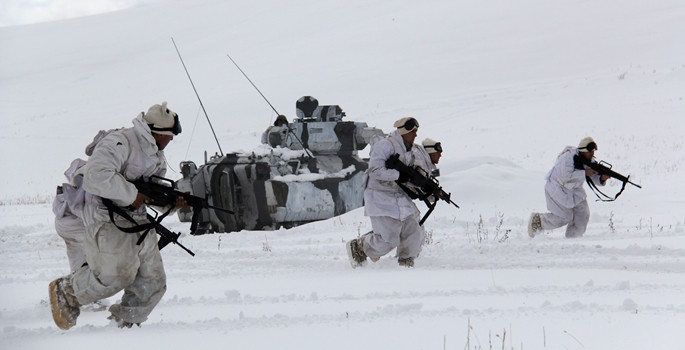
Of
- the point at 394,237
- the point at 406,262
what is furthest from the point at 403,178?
the point at 406,262

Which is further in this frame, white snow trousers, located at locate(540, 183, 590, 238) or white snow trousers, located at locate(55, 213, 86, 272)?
white snow trousers, located at locate(540, 183, 590, 238)

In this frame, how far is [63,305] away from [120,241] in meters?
0.55

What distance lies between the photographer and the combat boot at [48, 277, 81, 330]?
5.70 m

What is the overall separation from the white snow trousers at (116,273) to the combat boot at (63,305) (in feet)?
0.17

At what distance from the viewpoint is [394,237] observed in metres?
8.47

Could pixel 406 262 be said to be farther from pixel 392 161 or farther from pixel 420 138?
pixel 420 138

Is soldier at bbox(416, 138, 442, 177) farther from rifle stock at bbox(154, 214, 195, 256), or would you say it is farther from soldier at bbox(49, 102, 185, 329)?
soldier at bbox(49, 102, 185, 329)

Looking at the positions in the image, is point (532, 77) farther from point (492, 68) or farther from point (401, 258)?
point (401, 258)

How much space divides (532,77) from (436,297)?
3356cm

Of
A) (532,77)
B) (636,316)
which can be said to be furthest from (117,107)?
(636,316)

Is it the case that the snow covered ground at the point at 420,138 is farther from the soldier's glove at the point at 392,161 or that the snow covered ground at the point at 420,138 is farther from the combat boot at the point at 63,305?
the soldier's glove at the point at 392,161

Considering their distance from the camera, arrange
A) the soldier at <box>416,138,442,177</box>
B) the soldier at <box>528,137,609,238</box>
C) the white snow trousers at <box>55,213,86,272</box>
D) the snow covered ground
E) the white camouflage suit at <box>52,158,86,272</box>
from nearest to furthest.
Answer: the snow covered ground, the white camouflage suit at <box>52,158,86,272</box>, the white snow trousers at <box>55,213,86,272</box>, the soldier at <box>416,138,442,177</box>, the soldier at <box>528,137,609,238</box>

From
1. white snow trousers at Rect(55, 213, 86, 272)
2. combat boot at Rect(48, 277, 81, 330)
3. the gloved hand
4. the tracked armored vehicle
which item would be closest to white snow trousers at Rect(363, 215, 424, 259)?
the gloved hand

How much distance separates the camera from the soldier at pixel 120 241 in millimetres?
5688
